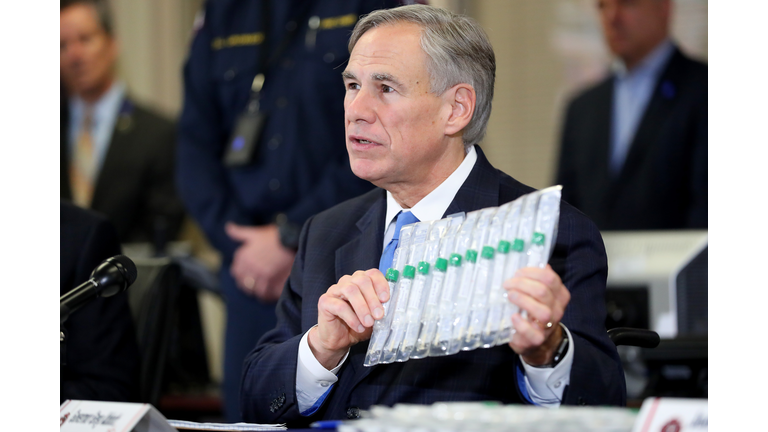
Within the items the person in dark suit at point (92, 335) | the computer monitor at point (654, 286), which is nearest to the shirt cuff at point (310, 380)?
the person in dark suit at point (92, 335)

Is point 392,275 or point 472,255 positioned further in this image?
point 392,275

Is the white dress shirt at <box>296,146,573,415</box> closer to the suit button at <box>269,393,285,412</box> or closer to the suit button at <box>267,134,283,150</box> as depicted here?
the suit button at <box>269,393,285,412</box>

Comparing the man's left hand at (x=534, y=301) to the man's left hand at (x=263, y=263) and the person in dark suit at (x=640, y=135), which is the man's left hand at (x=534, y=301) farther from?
the person in dark suit at (x=640, y=135)

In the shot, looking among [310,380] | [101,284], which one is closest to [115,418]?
[101,284]

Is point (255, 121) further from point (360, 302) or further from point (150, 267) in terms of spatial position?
point (360, 302)

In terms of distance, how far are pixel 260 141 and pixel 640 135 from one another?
6.74 feet

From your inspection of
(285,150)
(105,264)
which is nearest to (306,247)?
(105,264)

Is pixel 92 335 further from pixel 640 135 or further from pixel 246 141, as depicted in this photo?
pixel 640 135

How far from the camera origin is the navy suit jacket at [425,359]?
1.54m

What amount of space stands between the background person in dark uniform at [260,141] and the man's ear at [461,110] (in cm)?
88

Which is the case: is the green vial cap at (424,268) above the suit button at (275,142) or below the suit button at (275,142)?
below

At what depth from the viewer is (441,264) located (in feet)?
4.38

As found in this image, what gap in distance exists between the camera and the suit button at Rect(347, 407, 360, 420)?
1636mm

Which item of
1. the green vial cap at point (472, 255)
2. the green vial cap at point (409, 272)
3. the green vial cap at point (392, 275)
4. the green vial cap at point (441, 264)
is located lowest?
the green vial cap at point (392, 275)
